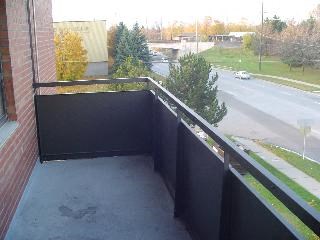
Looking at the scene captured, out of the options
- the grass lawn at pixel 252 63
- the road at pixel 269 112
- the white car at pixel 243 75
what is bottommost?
the road at pixel 269 112

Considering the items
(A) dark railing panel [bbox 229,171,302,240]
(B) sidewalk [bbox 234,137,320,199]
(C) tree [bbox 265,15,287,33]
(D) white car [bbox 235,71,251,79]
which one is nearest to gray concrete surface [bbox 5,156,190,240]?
(A) dark railing panel [bbox 229,171,302,240]

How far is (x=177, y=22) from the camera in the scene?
2275 inches

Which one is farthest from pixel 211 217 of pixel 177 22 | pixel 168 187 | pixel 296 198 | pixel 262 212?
pixel 177 22

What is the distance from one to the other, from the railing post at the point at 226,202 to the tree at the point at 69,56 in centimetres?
1984

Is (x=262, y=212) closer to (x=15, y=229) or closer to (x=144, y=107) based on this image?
(x=15, y=229)

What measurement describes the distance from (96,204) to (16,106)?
1.04 m

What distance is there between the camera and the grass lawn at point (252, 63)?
Answer: 37.3 meters

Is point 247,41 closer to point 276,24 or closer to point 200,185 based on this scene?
point 276,24

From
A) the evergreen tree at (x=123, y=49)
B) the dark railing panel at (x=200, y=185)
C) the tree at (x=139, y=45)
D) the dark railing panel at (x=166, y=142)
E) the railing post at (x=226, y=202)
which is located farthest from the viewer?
the tree at (x=139, y=45)

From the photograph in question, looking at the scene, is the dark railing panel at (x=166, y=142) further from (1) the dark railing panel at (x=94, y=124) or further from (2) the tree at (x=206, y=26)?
(2) the tree at (x=206, y=26)

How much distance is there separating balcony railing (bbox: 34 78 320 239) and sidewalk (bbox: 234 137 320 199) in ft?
31.1

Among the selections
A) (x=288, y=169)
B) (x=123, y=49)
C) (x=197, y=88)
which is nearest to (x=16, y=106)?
(x=288, y=169)

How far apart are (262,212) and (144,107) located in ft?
9.41

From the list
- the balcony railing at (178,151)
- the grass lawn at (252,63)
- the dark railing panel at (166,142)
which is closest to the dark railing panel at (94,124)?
the balcony railing at (178,151)
